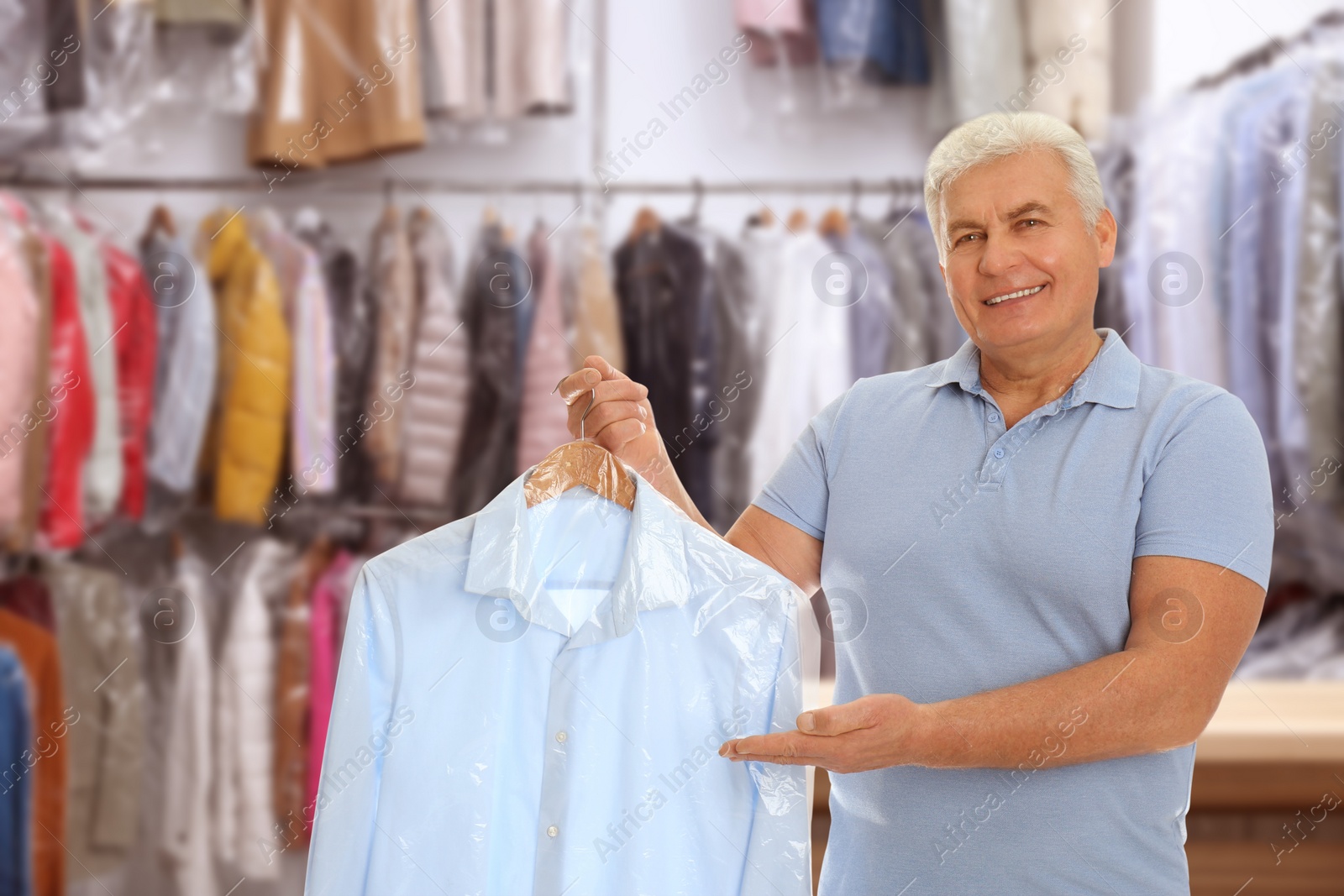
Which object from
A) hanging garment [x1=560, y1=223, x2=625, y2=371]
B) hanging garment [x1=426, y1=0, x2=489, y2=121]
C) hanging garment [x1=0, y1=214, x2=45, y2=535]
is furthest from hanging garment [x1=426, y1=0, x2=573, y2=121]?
hanging garment [x1=0, y1=214, x2=45, y2=535]

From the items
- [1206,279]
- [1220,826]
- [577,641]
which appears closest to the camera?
[577,641]

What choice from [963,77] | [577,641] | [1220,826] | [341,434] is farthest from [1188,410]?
[341,434]

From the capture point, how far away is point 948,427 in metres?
1.17

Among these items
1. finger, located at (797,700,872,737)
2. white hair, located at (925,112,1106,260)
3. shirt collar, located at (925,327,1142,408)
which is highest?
white hair, located at (925,112,1106,260)

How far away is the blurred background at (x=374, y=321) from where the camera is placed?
2430 millimetres

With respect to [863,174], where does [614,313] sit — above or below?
below

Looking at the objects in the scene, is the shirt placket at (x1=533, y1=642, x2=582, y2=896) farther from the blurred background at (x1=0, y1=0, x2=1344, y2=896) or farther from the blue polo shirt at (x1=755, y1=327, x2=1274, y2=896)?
the blurred background at (x1=0, y1=0, x2=1344, y2=896)

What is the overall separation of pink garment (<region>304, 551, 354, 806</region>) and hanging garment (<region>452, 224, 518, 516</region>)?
34 cm

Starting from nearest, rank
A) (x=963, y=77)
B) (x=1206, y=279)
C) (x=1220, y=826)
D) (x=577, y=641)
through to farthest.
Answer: (x=577, y=641), (x=1220, y=826), (x=1206, y=279), (x=963, y=77)

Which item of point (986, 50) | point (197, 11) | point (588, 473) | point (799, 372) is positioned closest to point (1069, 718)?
point (588, 473)

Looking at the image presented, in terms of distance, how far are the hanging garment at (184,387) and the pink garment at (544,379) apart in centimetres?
73

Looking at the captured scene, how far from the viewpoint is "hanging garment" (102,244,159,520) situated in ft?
8.35

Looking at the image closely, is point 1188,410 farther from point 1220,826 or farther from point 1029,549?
point 1220,826

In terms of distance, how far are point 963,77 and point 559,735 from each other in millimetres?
2146
